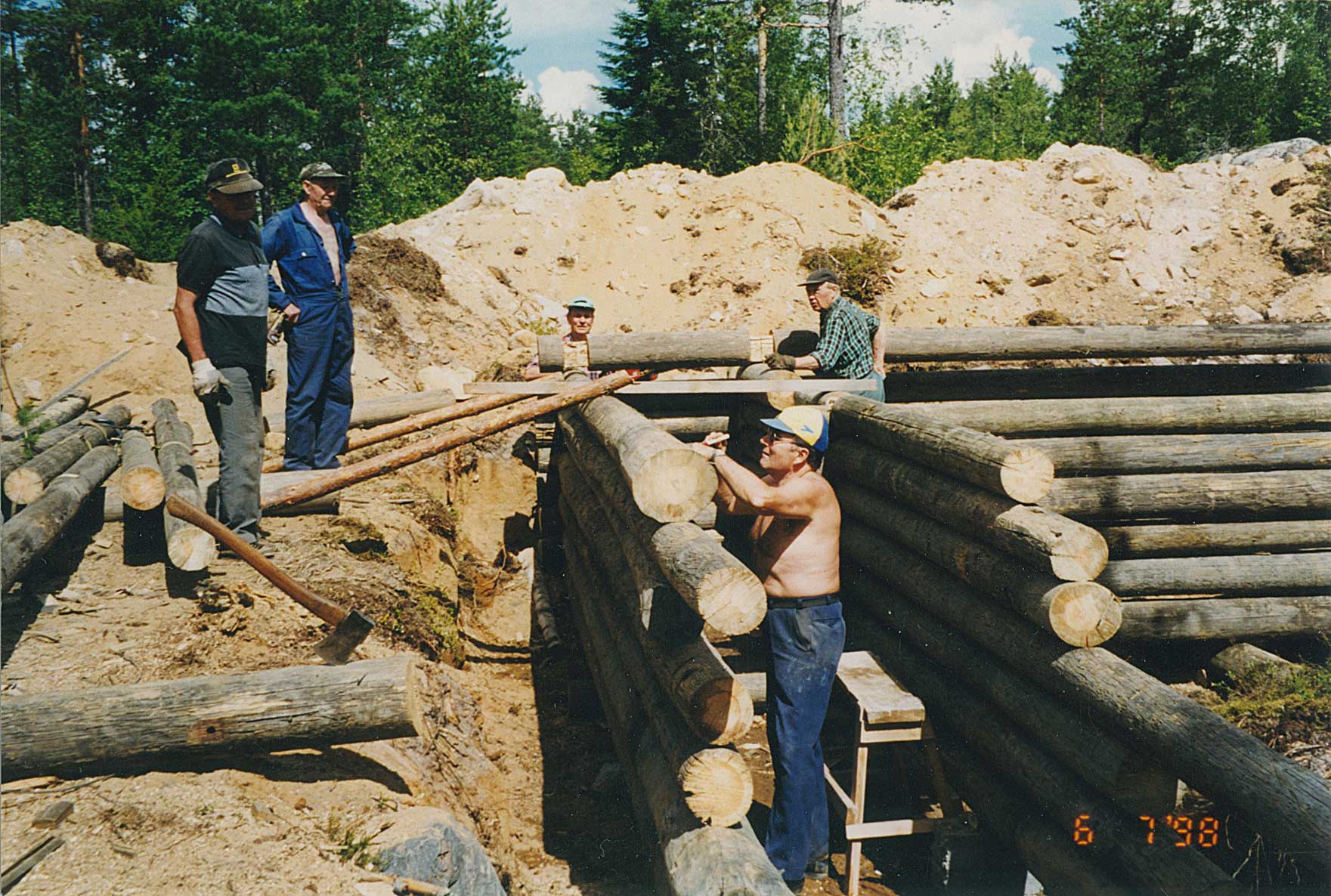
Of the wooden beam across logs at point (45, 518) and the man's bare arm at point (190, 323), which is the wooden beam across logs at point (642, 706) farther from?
the wooden beam across logs at point (45, 518)

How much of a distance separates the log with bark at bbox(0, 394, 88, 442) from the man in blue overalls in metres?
2.22

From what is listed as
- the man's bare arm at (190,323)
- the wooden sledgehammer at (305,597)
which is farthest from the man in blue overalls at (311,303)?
the wooden sledgehammer at (305,597)

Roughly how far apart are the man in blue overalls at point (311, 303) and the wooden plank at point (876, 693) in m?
4.23

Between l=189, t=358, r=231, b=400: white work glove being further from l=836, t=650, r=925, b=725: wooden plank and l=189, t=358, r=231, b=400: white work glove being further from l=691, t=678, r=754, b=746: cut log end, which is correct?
l=836, t=650, r=925, b=725: wooden plank

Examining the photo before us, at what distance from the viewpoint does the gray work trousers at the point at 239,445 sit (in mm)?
5332

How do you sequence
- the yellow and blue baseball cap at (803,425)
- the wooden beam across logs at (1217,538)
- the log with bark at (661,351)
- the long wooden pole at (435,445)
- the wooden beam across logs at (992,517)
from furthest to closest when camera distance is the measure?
the log with bark at (661,351)
the wooden beam across logs at (1217,538)
the long wooden pole at (435,445)
the yellow and blue baseball cap at (803,425)
the wooden beam across logs at (992,517)

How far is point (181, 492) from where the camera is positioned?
18.0 ft

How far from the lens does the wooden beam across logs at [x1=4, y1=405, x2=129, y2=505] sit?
5.44 metres

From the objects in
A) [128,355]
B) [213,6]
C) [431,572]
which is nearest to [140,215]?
[213,6]

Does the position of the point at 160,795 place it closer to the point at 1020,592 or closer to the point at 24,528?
the point at 24,528

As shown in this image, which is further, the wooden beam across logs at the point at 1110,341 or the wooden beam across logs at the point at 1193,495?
the wooden beam across logs at the point at 1110,341

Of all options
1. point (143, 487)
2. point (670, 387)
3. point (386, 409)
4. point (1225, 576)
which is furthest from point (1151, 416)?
point (143, 487)

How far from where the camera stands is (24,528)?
15.7 feet

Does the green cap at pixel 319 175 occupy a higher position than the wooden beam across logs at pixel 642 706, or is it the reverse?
the green cap at pixel 319 175
